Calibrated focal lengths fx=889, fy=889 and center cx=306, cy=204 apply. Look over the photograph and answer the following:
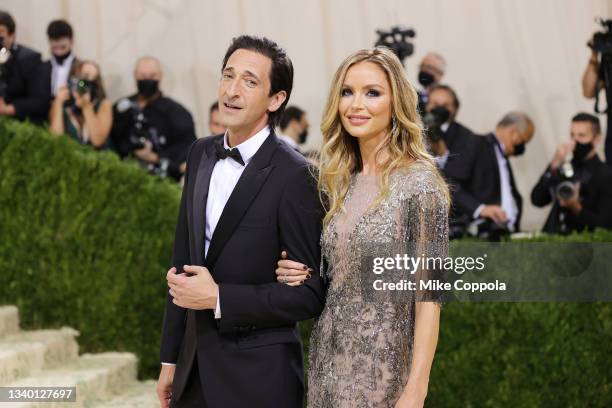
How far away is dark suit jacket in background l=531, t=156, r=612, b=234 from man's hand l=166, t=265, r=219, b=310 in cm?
437

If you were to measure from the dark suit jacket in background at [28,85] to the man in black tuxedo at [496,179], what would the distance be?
3135 mm

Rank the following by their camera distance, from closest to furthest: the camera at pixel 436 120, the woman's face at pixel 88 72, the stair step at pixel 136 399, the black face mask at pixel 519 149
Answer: the stair step at pixel 136 399 → the camera at pixel 436 120 → the woman's face at pixel 88 72 → the black face mask at pixel 519 149

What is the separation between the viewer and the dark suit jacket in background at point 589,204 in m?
6.43

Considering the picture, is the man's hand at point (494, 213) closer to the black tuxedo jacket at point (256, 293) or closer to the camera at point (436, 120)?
the camera at point (436, 120)

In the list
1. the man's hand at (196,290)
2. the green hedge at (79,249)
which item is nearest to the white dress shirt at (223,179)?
the man's hand at (196,290)

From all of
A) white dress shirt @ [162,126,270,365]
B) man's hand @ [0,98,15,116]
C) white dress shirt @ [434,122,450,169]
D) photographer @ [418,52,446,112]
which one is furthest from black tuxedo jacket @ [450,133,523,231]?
white dress shirt @ [162,126,270,365]

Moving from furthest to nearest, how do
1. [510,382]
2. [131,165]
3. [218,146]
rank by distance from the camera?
[131,165], [510,382], [218,146]

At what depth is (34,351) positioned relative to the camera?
205 inches

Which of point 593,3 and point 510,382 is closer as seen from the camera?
point 510,382

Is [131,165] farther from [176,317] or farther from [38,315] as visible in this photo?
[176,317]

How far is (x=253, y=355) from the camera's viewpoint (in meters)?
2.62

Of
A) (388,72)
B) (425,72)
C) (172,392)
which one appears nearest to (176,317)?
(172,392)

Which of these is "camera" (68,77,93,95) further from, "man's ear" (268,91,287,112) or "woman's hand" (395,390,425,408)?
"woman's hand" (395,390,425,408)

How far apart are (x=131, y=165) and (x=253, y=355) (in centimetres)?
358
